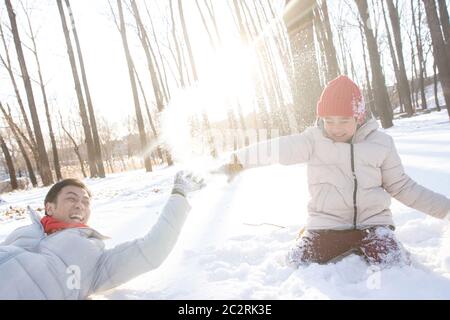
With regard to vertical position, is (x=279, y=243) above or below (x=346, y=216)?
below

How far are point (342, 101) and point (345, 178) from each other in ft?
1.55

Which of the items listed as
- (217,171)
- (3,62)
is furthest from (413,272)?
(3,62)

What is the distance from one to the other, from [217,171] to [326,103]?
0.80 metres

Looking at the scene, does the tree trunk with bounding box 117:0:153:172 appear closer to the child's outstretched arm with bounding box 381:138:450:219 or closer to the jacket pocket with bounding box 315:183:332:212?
the jacket pocket with bounding box 315:183:332:212

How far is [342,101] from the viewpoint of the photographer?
2342 mm

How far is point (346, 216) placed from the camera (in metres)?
2.40

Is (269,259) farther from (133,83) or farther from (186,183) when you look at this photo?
(133,83)

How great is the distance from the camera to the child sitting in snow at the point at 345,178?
234 centimetres

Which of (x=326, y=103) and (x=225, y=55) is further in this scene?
(x=225, y=55)

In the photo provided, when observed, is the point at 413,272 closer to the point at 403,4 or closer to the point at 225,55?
the point at 225,55

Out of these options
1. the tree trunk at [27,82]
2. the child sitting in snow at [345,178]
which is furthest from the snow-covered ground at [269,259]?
the tree trunk at [27,82]

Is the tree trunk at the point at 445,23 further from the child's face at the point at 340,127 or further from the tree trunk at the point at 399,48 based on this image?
the child's face at the point at 340,127

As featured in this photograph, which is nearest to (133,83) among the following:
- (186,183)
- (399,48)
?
(399,48)

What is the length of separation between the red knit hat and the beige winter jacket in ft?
0.45
